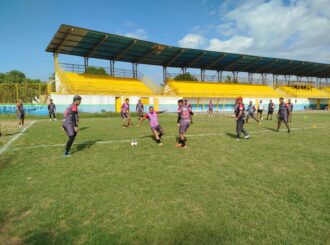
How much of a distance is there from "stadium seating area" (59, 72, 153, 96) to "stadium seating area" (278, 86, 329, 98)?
113 feet

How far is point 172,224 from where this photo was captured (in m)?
3.46

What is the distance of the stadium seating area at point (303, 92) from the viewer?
53.6 metres

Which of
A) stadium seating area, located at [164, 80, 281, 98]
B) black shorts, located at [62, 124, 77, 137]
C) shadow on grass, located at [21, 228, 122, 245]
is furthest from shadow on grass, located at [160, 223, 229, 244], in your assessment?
stadium seating area, located at [164, 80, 281, 98]

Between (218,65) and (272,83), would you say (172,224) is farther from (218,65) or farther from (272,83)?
(272,83)

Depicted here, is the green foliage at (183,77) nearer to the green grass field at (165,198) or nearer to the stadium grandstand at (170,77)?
the stadium grandstand at (170,77)

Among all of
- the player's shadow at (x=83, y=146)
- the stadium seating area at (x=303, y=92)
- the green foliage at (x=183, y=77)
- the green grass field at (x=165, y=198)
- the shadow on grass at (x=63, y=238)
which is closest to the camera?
the shadow on grass at (x=63, y=238)

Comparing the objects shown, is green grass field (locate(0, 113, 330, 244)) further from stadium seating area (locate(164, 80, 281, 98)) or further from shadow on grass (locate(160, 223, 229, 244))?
stadium seating area (locate(164, 80, 281, 98))

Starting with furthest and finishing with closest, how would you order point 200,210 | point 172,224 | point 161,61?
point 161,61 < point 200,210 < point 172,224

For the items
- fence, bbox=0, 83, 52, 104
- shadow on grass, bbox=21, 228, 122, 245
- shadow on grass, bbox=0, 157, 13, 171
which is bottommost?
shadow on grass, bbox=21, 228, 122, 245

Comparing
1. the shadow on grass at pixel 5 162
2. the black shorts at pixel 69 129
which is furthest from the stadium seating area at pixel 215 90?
the shadow on grass at pixel 5 162

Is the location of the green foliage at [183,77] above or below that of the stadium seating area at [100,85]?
above

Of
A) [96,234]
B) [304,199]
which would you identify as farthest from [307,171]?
[96,234]

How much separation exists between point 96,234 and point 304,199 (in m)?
3.63

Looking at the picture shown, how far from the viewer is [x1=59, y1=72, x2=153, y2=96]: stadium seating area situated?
1203 inches
